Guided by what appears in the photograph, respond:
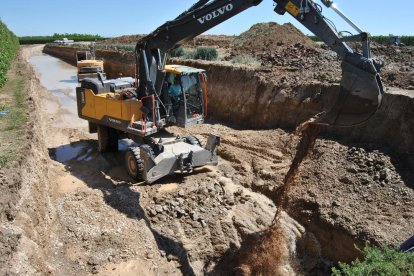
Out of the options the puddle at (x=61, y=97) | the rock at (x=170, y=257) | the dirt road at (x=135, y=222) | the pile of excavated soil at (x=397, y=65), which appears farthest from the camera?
the puddle at (x=61, y=97)

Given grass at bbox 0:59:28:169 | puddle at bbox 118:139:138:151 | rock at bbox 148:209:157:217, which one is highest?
grass at bbox 0:59:28:169

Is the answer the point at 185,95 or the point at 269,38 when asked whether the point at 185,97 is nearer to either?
the point at 185,95

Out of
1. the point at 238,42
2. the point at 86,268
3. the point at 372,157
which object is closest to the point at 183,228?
the point at 86,268

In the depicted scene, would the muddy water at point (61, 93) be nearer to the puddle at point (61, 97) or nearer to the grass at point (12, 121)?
the puddle at point (61, 97)

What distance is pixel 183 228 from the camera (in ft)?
26.7

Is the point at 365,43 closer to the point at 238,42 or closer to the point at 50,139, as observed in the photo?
the point at 50,139

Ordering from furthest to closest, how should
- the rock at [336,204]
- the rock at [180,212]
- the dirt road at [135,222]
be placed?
the rock at [336,204]
the rock at [180,212]
the dirt road at [135,222]

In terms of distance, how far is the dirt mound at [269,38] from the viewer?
20.8 meters

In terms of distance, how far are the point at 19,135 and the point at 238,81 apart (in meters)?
8.56

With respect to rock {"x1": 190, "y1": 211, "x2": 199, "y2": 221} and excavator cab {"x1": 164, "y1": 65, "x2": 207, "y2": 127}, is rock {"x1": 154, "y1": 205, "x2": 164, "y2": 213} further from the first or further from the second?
excavator cab {"x1": 164, "y1": 65, "x2": 207, "y2": 127}

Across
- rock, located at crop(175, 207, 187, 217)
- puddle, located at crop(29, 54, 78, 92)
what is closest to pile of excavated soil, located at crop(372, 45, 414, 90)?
rock, located at crop(175, 207, 187, 217)

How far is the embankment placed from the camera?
9.72 metres

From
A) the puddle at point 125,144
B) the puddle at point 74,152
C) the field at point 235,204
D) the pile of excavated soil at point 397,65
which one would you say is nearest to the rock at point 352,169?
the field at point 235,204

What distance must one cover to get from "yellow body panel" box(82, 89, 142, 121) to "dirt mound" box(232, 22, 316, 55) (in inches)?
459
